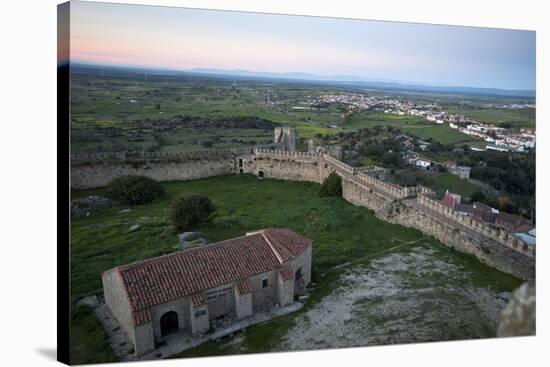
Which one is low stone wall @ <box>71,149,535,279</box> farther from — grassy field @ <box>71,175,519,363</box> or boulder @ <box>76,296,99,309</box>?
boulder @ <box>76,296,99,309</box>

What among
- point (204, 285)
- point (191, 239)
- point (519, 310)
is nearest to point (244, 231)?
point (191, 239)

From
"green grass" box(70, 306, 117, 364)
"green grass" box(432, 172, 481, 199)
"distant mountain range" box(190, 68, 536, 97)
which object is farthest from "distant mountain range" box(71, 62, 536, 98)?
"green grass" box(70, 306, 117, 364)

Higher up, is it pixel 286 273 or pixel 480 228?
pixel 480 228

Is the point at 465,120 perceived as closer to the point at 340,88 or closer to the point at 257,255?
the point at 340,88

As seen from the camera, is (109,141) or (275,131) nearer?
(109,141)

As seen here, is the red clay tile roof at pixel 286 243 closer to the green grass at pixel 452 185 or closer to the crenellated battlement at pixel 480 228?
the crenellated battlement at pixel 480 228

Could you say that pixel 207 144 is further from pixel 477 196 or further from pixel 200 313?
pixel 200 313
